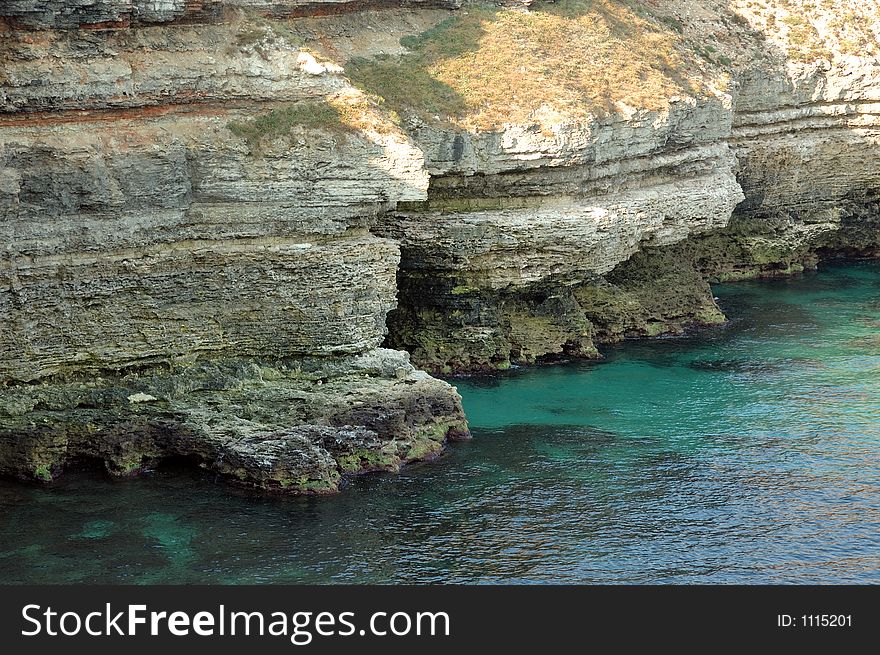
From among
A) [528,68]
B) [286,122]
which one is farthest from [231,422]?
[528,68]

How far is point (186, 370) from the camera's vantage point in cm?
3978

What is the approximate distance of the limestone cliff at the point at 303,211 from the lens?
3778 cm

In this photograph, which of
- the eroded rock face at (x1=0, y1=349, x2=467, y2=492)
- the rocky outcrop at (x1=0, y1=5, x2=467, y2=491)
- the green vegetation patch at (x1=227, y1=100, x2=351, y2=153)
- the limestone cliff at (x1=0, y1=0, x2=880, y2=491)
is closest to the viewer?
the rocky outcrop at (x1=0, y1=5, x2=467, y2=491)

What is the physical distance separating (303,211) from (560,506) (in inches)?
409

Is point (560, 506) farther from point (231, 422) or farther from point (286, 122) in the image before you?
point (286, 122)

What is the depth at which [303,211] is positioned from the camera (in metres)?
39.8

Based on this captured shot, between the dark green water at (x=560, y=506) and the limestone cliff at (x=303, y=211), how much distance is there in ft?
5.76

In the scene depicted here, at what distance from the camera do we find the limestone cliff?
3778 cm

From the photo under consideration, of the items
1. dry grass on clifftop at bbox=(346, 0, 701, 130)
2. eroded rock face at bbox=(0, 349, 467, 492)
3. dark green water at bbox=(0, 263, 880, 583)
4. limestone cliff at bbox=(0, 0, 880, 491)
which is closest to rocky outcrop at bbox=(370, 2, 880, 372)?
limestone cliff at bbox=(0, 0, 880, 491)

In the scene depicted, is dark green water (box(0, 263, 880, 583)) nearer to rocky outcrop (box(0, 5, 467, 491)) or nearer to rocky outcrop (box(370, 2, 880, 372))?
rocky outcrop (box(0, 5, 467, 491))

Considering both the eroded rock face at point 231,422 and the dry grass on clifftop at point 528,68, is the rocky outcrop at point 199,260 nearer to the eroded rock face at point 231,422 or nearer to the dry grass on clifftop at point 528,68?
the eroded rock face at point 231,422

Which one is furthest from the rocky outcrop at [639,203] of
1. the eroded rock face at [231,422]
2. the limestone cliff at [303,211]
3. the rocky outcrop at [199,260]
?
the eroded rock face at [231,422]

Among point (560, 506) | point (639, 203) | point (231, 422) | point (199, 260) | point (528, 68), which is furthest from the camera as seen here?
point (639, 203)

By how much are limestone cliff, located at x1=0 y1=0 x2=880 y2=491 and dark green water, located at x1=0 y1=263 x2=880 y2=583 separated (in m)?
1.76
